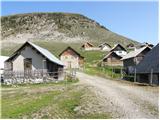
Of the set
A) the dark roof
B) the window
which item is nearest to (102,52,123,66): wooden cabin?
the dark roof

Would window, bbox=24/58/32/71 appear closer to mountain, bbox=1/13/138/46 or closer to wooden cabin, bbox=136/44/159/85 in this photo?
wooden cabin, bbox=136/44/159/85

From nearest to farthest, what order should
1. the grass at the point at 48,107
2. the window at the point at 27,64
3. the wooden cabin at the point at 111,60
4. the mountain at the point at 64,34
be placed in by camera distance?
the grass at the point at 48,107, the window at the point at 27,64, the wooden cabin at the point at 111,60, the mountain at the point at 64,34

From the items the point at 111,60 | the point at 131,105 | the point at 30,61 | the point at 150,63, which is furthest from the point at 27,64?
the point at 111,60

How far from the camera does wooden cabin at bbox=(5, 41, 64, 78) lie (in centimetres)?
4322

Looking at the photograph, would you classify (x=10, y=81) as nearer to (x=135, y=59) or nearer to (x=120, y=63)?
(x=135, y=59)

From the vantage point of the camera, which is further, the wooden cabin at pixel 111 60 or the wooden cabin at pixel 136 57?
the wooden cabin at pixel 111 60

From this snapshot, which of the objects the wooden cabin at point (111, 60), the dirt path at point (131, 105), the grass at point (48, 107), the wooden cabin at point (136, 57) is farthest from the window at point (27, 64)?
the wooden cabin at point (111, 60)

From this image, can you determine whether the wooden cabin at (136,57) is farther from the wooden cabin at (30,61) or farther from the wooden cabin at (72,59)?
the wooden cabin at (30,61)

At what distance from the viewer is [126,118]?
17453mm

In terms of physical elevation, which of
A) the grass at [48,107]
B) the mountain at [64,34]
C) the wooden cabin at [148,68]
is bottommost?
the grass at [48,107]

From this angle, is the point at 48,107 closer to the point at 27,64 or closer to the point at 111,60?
the point at 27,64

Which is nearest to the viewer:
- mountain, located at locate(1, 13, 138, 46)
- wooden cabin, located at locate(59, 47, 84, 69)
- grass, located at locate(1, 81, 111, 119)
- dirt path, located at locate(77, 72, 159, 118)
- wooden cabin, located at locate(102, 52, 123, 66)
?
dirt path, located at locate(77, 72, 159, 118)

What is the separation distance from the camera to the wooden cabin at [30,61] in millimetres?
43219

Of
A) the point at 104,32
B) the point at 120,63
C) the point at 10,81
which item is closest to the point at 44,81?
the point at 10,81
